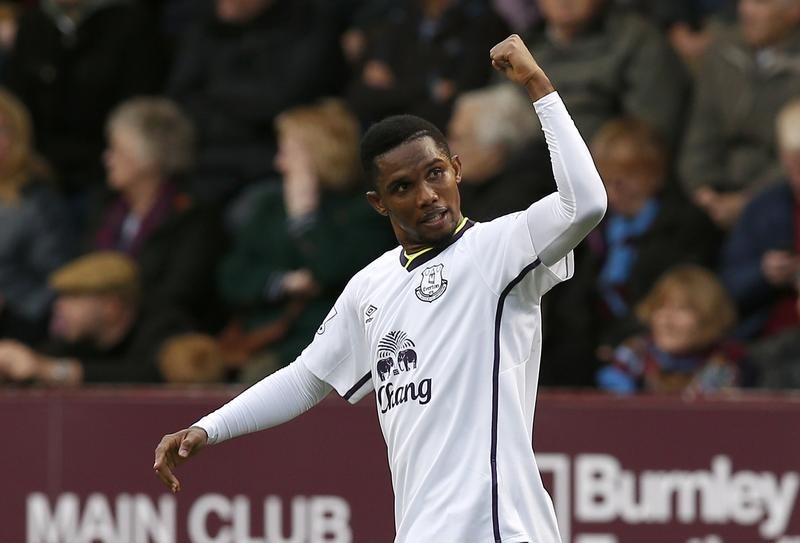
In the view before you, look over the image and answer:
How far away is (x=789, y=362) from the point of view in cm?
794

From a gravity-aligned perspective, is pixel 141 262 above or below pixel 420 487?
above

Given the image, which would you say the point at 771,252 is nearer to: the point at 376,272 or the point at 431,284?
the point at 376,272

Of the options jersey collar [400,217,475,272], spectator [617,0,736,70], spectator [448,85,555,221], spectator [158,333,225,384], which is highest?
spectator [617,0,736,70]

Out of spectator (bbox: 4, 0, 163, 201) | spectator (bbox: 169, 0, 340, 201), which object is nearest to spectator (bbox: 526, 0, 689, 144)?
spectator (bbox: 169, 0, 340, 201)

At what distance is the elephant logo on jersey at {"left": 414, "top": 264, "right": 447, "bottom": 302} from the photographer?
4.86m

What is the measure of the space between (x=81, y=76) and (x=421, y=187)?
250 inches

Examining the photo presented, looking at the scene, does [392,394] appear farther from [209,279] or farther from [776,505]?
[209,279]

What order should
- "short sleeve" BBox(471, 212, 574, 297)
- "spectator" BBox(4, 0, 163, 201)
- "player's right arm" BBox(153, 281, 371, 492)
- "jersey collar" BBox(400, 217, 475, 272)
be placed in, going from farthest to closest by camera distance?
"spectator" BBox(4, 0, 163, 201), "player's right arm" BBox(153, 281, 371, 492), "jersey collar" BBox(400, 217, 475, 272), "short sleeve" BBox(471, 212, 574, 297)

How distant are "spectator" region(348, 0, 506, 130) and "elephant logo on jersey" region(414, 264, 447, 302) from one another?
462 centimetres

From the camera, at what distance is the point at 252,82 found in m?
10.2

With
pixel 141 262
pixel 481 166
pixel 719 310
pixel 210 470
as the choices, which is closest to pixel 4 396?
pixel 210 470

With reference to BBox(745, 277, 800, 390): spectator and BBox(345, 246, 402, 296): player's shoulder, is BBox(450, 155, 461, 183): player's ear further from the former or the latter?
BBox(745, 277, 800, 390): spectator

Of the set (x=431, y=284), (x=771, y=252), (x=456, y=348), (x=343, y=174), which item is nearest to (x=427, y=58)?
(x=343, y=174)

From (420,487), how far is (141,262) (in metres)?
4.96
